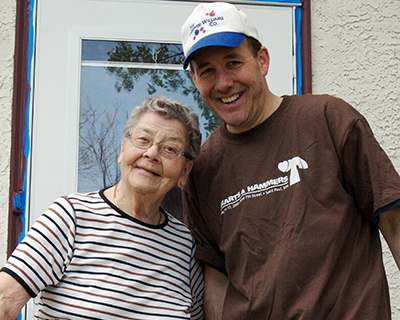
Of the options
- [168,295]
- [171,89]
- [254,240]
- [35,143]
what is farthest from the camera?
[171,89]

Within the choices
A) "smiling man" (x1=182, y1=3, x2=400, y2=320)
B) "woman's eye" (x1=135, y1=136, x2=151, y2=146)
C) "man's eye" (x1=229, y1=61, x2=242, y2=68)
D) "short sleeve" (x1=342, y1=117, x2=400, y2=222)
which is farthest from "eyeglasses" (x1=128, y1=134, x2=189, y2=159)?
"short sleeve" (x1=342, y1=117, x2=400, y2=222)

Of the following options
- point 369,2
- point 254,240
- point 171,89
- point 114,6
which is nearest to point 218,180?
point 254,240

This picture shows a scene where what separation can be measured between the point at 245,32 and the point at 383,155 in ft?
2.35

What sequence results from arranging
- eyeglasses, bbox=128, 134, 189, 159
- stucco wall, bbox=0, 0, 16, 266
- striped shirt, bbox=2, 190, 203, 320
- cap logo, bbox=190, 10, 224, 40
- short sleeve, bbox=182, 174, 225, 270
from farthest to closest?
stucco wall, bbox=0, 0, 16, 266 → short sleeve, bbox=182, 174, 225, 270 → eyeglasses, bbox=128, 134, 189, 159 → cap logo, bbox=190, 10, 224, 40 → striped shirt, bbox=2, 190, 203, 320

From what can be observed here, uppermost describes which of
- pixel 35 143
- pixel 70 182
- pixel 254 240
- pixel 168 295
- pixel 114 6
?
pixel 114 6

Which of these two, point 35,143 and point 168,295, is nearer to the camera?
point 168,295

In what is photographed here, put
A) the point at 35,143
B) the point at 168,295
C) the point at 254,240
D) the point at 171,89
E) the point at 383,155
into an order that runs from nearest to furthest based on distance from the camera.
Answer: the point at 383,155, the point at 254,240, the point at 168,295, the point at 35,143, the point at 171,89

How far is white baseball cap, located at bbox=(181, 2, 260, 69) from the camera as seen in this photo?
1.65m

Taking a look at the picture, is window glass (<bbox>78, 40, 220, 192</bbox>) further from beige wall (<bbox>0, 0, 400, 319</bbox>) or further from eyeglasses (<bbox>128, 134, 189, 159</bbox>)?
beige wall (<bbox>0, 0, 400, 319</bbox>)

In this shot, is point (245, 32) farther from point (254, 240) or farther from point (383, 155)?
point (254, 240)

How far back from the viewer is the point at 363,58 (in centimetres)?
258

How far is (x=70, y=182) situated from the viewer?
7.77 feet

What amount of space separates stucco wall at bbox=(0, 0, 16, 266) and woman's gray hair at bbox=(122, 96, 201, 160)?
2.85 ft

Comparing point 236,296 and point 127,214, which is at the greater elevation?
point 127,214
